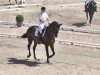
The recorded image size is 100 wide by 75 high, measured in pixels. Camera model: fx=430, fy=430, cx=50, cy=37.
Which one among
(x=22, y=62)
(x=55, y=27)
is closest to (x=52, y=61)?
(x=22, y=62)

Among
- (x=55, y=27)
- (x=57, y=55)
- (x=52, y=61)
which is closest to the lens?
(x=55, y=27)

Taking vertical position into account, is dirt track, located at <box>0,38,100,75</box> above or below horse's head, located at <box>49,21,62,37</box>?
below

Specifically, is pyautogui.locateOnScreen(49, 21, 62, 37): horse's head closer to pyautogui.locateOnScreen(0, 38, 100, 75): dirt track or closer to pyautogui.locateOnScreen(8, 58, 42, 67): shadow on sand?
pyautogui.locateOnScreen(0, 38, 100, 75): dirt track

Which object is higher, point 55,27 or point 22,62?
point 55,27

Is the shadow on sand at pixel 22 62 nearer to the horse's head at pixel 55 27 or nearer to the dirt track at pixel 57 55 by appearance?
the dirt track at pixel 57 55

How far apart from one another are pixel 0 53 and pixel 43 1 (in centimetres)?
1806

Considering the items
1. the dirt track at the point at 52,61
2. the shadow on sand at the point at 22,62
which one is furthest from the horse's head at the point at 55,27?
the shadow on sand at the point at 22,62

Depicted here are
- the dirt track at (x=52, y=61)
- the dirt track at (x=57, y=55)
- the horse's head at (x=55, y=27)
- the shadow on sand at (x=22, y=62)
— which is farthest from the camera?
the shadow on sand at (x=22, y=62)

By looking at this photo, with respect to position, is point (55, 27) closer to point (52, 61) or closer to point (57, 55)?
point (52, 61)

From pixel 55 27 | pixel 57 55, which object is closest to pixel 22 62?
pixel 57 55

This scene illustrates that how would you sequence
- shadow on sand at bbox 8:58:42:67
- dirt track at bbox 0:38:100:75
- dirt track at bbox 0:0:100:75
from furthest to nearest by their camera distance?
shadow on sand at bbox 8:58:42:67, dirt track at bbox 0:0:100:75, dirt track at bbox 0:38:100:75

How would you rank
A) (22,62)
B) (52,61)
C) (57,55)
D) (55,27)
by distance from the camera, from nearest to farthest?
(55,27), (22,62), (52,61), (57,55)

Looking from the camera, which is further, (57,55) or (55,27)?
(57,55)

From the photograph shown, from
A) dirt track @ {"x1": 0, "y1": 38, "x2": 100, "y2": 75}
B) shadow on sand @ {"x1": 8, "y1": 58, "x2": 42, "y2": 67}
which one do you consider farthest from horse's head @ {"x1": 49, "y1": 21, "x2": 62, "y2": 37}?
shadow on sand @ {"x1": 8, "y1": 58, "x2": 42, "y2": 67}
